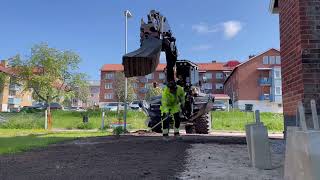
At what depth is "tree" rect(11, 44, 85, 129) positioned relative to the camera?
33938 mm

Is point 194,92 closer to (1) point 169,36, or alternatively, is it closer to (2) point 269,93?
(1) point 169,36

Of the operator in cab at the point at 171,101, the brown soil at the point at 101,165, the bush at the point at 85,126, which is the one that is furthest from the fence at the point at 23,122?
the brown soil at the point at 101,165

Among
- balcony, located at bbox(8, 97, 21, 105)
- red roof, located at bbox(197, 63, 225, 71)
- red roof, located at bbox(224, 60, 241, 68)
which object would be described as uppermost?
red roof, located at bbox(224, 60, 241, 68)

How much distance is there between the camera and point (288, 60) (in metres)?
8.36

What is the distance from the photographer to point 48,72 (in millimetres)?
34188

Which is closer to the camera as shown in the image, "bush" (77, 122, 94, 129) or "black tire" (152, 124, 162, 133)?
"black tire" (152, 124, 162, 133)

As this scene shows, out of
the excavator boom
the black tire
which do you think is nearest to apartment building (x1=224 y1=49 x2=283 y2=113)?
the black tire

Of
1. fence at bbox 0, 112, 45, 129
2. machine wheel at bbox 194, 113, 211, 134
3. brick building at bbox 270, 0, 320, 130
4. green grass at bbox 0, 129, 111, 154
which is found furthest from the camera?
fence at bbox 0, 112, 45, 129

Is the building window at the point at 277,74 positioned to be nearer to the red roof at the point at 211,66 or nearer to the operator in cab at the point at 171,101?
the red roof at the point at 211,66

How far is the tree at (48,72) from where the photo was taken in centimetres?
3394

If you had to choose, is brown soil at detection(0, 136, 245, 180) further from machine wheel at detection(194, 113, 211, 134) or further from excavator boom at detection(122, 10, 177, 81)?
machine wheel at detection(194, 113, 211, 134)

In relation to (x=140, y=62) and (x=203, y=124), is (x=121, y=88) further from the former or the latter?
(x=140, y=62)

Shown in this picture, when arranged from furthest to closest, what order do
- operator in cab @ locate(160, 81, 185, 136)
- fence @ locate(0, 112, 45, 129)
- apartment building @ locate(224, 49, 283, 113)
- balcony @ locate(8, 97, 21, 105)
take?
balcony @ locate(8, 97, 21, 105) → apartment building @ locate(224, 49, 283, 113) → fence @ locate(0, 112, 45, 129) → operator in cab @ locate(160, 81, 185, 136)

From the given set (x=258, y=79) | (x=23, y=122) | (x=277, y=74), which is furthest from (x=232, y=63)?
(x=23, y=122)
